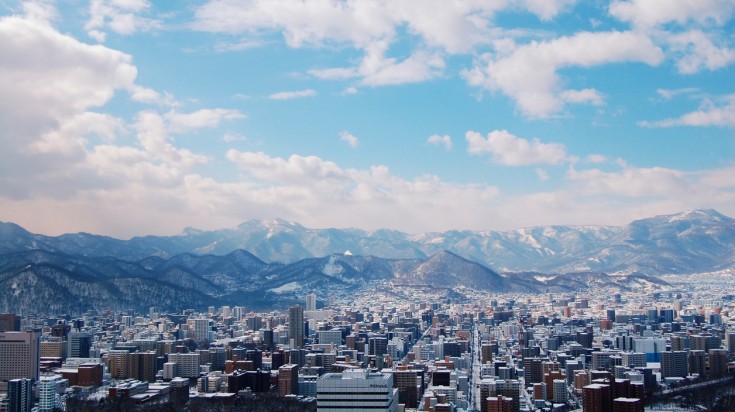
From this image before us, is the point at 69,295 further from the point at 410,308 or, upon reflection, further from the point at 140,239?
the point at 140,239

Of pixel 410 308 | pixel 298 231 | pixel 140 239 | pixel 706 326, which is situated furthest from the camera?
pixel 298 231

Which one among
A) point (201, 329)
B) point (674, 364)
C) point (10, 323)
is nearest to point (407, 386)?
point (674, 364)

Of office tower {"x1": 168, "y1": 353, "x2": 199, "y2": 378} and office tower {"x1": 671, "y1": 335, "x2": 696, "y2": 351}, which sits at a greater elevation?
office tower {"x1": 671, "y1": 335, "x2": 696, "y2": 351}

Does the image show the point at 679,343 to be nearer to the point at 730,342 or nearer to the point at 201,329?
the point at 730,342

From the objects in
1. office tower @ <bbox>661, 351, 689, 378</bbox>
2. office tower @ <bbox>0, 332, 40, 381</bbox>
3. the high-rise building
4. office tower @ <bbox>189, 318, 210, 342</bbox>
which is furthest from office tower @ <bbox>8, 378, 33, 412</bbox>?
office tower @ <bbox>661, 351, 689, 378</bbox>

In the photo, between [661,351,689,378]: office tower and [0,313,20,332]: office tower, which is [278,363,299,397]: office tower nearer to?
[661,351,689,378]: office tower

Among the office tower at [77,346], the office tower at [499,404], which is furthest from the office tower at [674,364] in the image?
the office tower at [77,346]

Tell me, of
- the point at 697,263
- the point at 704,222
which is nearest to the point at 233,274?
the point at 697,263
